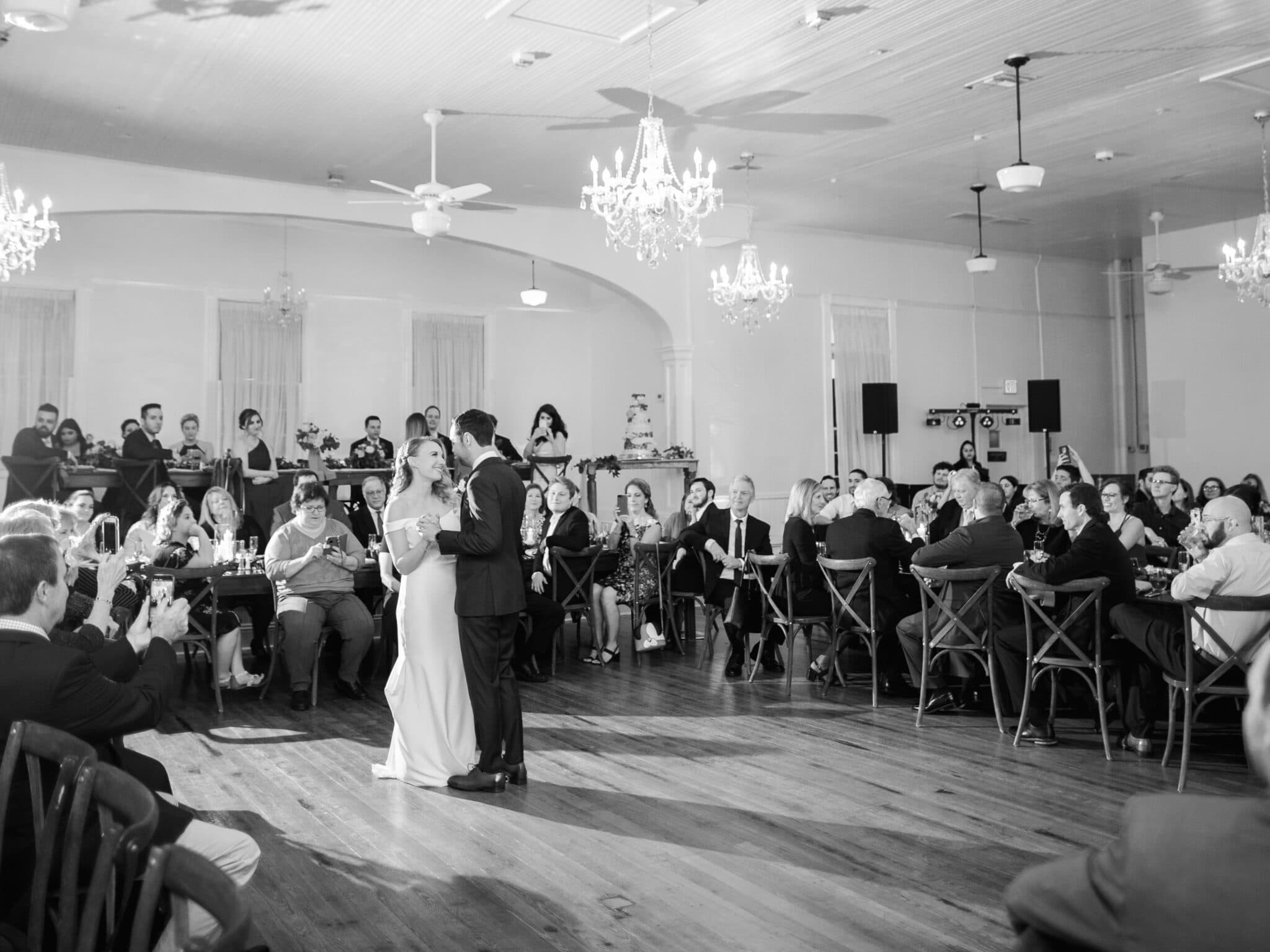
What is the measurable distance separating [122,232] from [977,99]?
30.0ft

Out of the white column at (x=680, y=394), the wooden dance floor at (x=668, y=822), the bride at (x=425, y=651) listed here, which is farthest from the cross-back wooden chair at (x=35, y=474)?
the bride at (x=425, y=651)

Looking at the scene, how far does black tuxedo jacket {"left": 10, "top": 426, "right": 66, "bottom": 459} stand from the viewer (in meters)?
10.3

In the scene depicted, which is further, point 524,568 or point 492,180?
point 492,180

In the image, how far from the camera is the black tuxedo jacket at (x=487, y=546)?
15.5 feet

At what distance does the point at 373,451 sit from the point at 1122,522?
24.7ft

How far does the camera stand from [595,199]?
7.30 m

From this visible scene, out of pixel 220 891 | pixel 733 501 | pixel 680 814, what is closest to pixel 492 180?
pixel 733 501

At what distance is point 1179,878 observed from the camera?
1.24m

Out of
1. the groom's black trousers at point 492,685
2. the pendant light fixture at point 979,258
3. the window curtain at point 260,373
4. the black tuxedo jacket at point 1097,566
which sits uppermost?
the pendant light fixture at point 979,258

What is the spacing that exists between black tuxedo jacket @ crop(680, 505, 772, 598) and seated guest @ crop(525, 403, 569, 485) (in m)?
3.97

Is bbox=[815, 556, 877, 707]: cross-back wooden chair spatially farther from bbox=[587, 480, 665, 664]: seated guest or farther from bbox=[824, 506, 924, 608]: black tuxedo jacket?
bbox=[587, 480, 665, 664]: seated guest

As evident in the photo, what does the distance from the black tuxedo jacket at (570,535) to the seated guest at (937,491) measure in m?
2.84

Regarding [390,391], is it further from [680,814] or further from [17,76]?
[680,814]

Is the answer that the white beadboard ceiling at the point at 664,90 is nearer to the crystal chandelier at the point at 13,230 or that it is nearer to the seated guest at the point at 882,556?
the crystal chandelier at the point at 13,230
